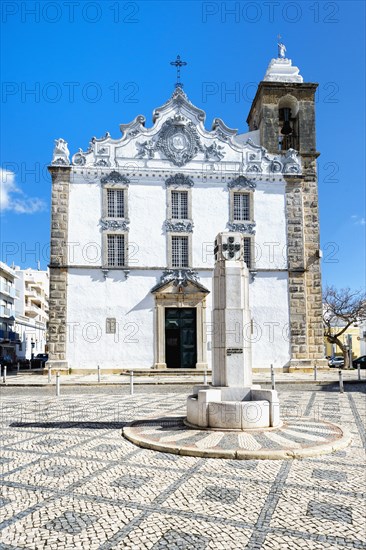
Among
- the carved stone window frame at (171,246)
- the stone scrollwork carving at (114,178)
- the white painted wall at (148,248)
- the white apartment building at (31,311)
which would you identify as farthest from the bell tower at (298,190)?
the white apartment building at (31,311)

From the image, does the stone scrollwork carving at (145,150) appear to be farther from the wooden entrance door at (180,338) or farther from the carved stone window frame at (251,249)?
the wooden entrance door at (180,338)

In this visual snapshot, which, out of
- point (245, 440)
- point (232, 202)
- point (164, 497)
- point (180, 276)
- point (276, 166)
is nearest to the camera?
point (164, 497)

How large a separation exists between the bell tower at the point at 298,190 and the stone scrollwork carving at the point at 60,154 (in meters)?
9.95

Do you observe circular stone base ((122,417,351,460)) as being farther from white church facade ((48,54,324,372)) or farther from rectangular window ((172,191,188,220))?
rectangular window ((172,191,188,220))

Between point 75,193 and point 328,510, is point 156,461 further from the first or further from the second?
point 75,193

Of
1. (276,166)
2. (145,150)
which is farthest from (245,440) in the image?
(276,166)

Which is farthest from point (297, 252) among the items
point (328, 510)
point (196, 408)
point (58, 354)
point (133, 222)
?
point (328, 510)

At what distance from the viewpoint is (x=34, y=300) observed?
212 ft

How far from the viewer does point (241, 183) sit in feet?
80.3

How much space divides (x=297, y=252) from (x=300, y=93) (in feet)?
28.4

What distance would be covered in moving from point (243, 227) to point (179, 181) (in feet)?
12.5

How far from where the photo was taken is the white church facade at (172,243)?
22.8m

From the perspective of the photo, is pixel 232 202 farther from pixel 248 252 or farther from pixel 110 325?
pixel 110 325

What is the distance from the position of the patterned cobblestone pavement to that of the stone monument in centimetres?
145
